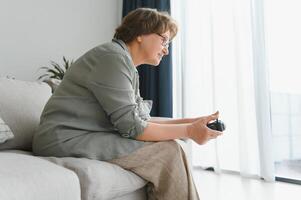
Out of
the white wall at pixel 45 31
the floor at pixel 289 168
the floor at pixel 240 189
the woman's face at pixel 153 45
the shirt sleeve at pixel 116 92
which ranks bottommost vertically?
the floor at pixel 240 189

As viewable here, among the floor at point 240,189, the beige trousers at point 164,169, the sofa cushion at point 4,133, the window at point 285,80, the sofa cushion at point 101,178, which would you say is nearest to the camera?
the sofa cushion at point 101,178

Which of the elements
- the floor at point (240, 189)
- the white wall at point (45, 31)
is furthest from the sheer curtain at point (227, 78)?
the white wall at point (45, 31)

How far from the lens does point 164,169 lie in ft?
3.52

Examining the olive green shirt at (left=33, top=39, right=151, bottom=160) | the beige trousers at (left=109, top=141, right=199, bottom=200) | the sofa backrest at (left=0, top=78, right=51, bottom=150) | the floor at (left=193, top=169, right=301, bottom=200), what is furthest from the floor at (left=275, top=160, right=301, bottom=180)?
→ the sofa backrest at (left=0, top=78, right=51, bottom=150)

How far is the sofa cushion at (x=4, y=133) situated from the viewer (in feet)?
4.10

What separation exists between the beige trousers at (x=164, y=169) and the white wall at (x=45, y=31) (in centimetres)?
180

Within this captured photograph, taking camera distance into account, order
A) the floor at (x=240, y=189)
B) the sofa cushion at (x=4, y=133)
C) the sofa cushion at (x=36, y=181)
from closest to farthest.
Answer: the sofa cushion at (x=36, y=181) < the sofa cushion at (x=4, y=133) < the floor at (x=240, y=189)

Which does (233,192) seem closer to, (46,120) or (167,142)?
(167,142)

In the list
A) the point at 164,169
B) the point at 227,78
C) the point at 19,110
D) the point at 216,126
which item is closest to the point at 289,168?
the point at 227,78

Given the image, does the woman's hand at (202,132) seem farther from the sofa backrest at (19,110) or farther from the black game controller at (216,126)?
the sofa backrest at (19,110)

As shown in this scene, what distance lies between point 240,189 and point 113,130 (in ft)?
4.30

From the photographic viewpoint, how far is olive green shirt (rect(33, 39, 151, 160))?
1.07 meters

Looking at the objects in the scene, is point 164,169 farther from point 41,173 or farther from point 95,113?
point 41,173

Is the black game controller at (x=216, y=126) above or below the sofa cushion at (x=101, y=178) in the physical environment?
above
